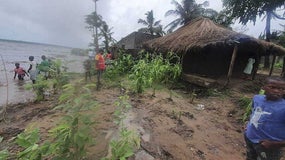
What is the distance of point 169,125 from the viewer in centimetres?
505

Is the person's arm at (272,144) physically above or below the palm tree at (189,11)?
below

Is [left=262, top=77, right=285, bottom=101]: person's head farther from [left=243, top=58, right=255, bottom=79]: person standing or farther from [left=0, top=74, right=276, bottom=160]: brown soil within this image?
[left=243, top=58, right=255, bottom=79]: person standing

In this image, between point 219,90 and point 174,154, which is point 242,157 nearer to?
point 174,154

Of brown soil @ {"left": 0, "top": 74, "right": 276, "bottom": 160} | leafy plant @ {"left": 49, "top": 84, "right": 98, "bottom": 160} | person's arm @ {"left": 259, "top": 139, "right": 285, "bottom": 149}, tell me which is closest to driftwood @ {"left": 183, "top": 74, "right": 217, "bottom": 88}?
brown soil @ {"left": 0, "top": 74, "right": 276, "bottom": 160}

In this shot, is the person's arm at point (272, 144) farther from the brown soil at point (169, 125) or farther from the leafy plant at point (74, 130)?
the leafy plant at point (74, 130)

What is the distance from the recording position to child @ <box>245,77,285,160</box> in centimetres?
239

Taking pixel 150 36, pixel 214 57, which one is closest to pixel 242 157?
pixel 214 57

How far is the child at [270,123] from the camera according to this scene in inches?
94.0

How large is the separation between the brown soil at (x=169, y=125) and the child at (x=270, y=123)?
1437mm

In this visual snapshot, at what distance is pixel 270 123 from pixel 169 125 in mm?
2758

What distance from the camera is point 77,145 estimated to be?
218 cm

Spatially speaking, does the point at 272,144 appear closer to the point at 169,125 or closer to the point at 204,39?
the point at 169,125

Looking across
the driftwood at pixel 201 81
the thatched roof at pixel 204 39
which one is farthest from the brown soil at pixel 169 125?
the thatched roof at pixel 204 39

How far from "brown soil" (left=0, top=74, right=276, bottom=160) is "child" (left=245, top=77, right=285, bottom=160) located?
1.44m
